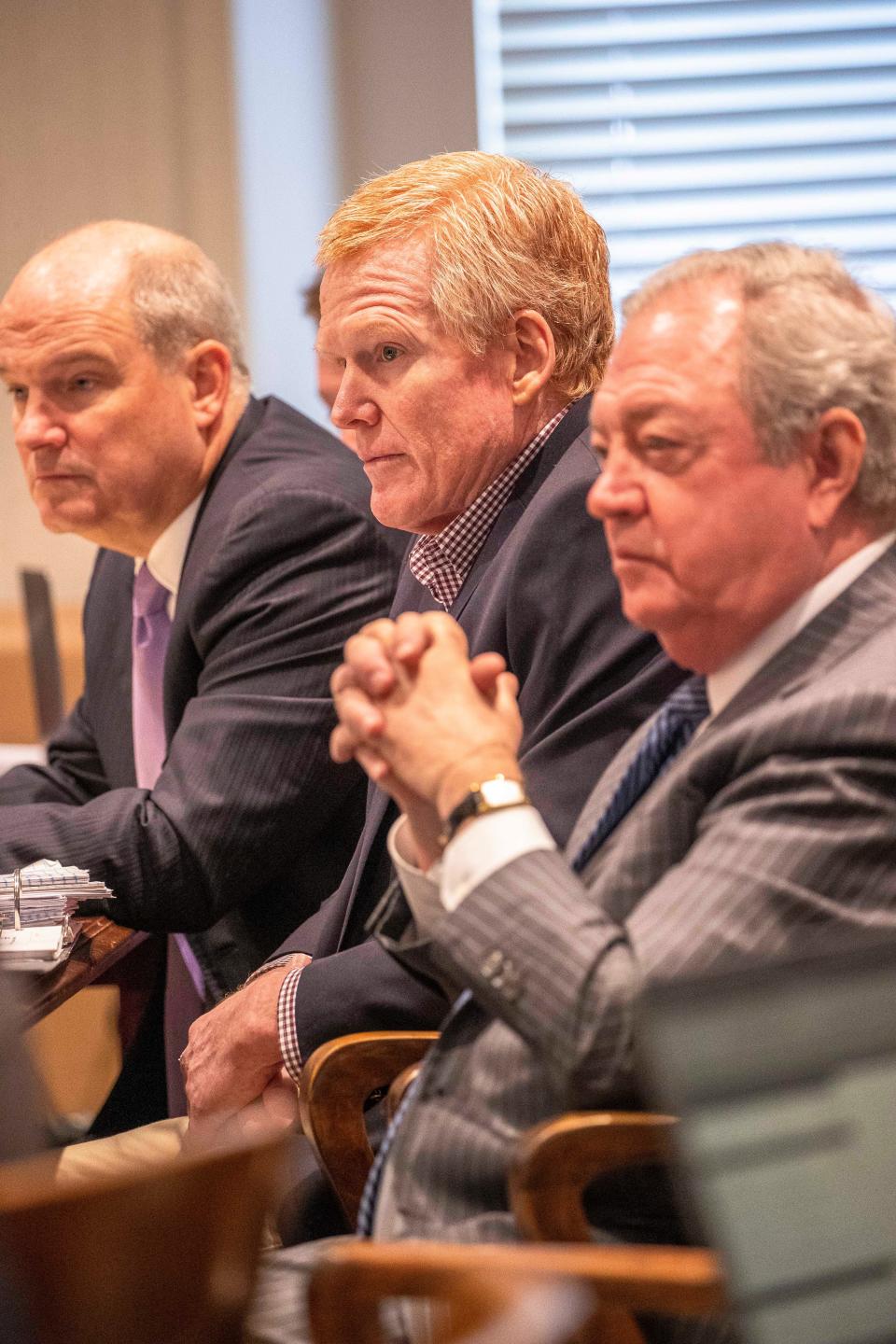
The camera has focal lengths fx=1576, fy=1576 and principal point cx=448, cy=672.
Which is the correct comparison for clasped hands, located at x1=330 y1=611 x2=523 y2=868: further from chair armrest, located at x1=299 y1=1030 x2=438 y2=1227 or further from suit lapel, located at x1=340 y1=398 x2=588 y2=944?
suit lapel, located at x1=340 y1=398 x2=588 y2=944

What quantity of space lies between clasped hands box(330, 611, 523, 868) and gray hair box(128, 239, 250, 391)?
1330 mm

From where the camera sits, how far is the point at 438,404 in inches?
80.5

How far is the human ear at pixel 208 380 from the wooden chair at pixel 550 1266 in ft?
5.47

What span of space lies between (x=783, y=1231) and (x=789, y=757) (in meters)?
0.43

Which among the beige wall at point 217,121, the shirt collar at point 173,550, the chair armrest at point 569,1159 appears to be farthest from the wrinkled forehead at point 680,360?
the beige wall at point 217,121

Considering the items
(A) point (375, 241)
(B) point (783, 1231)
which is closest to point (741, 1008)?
(B) point (783, 1231)

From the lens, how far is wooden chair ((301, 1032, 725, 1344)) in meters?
1.02

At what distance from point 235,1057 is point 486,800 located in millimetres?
809

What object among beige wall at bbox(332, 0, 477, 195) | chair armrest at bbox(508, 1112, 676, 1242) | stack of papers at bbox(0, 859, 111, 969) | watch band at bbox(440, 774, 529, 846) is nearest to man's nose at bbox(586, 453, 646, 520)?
watch band at bbox(440, 774, 529, 846)

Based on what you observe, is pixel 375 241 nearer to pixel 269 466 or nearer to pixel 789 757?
pixel 269 466

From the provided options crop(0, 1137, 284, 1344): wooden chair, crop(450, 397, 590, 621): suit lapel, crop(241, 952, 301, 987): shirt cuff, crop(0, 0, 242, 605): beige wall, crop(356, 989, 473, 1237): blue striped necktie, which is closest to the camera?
crop(0, 1137, 284, 1344): wooden chair

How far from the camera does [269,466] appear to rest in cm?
263

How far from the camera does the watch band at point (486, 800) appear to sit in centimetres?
133

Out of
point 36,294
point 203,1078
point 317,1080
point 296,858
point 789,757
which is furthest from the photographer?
point 36,294
